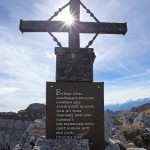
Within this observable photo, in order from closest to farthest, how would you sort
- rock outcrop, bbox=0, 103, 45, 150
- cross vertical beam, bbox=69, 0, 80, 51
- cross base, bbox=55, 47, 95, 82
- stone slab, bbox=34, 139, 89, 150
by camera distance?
→ 1. stone slab, bbox=34, 139, 89, 150
2. cross base, bbox=55, 47, 95, 82
3. cross vertical beam, bbox=69, 0, 80, 51
4. rock outcrop, bbox=0, 103, 45, 150

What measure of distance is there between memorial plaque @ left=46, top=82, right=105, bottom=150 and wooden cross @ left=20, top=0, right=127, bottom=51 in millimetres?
1792

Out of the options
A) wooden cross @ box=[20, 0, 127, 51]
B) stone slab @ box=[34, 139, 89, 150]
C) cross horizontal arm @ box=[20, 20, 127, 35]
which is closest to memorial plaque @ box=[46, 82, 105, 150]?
stone slab @ box=[34, 139, 89, 150]

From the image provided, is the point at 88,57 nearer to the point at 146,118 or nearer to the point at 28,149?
the point at 28,149

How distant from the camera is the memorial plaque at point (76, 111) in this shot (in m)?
10.5

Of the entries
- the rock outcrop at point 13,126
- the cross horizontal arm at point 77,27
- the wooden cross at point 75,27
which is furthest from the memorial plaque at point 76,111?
the rock outcrop at point 13,126

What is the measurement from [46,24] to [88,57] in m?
1.81

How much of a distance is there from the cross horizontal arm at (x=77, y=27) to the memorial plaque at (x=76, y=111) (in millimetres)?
1961

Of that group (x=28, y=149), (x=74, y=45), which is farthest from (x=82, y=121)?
(x=28, y=149)

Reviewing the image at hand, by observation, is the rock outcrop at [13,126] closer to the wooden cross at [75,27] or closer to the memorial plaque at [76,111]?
the wooden cross at [75,27]

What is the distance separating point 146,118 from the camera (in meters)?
49.3

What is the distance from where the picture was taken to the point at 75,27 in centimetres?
1192

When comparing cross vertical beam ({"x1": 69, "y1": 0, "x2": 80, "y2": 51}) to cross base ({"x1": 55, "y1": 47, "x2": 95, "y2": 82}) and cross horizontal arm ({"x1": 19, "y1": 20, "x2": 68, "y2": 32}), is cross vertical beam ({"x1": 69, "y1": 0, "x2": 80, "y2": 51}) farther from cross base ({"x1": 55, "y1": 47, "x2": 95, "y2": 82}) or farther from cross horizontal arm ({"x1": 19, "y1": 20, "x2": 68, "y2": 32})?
cross base ({"x1": 55, "y1": 47, "x2": 95, "y2": 82})

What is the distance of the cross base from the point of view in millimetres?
11148

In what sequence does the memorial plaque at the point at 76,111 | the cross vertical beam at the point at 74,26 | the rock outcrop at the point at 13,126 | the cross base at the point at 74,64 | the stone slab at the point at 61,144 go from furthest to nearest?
the rock outcrop at the point at 13,126 < the cross vertical beam at the point at 74,26 < the cross base at the point at 74,64 < the memorial plaque at the point at 76,111 < the stone slab at the point at 61,144
